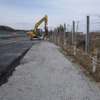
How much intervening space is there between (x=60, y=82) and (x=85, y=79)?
3.21 feet

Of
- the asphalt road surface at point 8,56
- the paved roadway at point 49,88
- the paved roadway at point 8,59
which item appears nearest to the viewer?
the paved roadway at point 49,88

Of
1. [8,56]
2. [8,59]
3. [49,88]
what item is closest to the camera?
[49,88]

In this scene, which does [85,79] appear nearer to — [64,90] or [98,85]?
[98,85]

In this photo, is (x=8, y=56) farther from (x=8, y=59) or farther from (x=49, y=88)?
(x=49, y=88)

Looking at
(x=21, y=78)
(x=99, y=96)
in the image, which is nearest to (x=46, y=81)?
(x=21, y=78)

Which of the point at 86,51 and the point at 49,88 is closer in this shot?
the point at 49,88

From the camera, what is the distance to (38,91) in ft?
16.5

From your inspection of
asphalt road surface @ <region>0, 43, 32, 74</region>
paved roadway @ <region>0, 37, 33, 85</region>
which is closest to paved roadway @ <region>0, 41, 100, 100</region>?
paved roadway @ <region>0, 37, 33, 85</region>

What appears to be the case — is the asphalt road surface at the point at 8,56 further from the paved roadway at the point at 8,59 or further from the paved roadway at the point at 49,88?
the paved roadway at the point at 49,88

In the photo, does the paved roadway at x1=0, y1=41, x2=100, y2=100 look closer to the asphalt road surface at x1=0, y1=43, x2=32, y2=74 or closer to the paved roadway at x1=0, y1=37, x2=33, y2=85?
the paved roadway at x1=0, y1=37, x2=33, y2=85

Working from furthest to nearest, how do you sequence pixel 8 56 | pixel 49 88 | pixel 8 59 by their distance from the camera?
pixel 8 56, pixel 8 59, pixel 49 88

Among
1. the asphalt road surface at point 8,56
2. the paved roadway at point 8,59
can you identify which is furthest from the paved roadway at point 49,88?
the asphalt road surface at point 8,56

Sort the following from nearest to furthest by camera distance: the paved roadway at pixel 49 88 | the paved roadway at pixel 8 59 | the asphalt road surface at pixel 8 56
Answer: the paved roadway at pixel 49 88 < the paved roadway at pixel 8 59 < the asphalt road surface at pixel 8 56

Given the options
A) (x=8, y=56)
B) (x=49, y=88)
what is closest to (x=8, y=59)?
(x=8, y=56)
